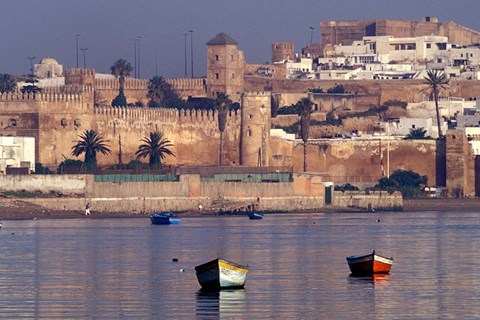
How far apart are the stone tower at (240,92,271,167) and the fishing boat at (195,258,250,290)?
44506 millimetres

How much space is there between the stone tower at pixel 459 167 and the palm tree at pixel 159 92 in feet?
52.2

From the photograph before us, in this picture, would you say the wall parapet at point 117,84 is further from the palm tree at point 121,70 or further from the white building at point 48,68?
the white building at point 48,68

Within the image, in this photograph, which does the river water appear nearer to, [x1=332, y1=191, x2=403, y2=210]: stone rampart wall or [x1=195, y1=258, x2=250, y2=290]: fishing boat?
[x1=195, y1=258, x2=250, y2=290]: fishing boat

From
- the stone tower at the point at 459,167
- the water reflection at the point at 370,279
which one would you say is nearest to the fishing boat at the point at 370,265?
the water reflection at the point at 370,279

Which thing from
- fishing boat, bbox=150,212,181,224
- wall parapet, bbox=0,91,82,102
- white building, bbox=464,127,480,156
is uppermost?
wall parapet, bbox=0,91,82,102

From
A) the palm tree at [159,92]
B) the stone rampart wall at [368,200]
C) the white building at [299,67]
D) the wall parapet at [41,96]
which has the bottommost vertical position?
the stone rampart wall at [368,200]

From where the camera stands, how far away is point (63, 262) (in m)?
38.8

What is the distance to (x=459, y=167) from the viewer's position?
7562cm

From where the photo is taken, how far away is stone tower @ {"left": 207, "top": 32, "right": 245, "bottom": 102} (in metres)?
83.3

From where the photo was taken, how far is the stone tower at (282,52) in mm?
108312

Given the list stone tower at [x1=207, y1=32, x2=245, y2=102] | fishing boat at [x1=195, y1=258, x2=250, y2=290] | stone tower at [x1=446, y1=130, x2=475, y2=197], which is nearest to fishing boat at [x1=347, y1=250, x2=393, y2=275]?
fishing boat at [x1=195, y1=258, x2=250, y2=290]

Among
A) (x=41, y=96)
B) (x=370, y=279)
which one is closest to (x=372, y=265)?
(x=370, y=279)

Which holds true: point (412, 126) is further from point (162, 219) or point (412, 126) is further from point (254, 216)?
point (162, 219)

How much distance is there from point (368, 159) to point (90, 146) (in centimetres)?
1290
